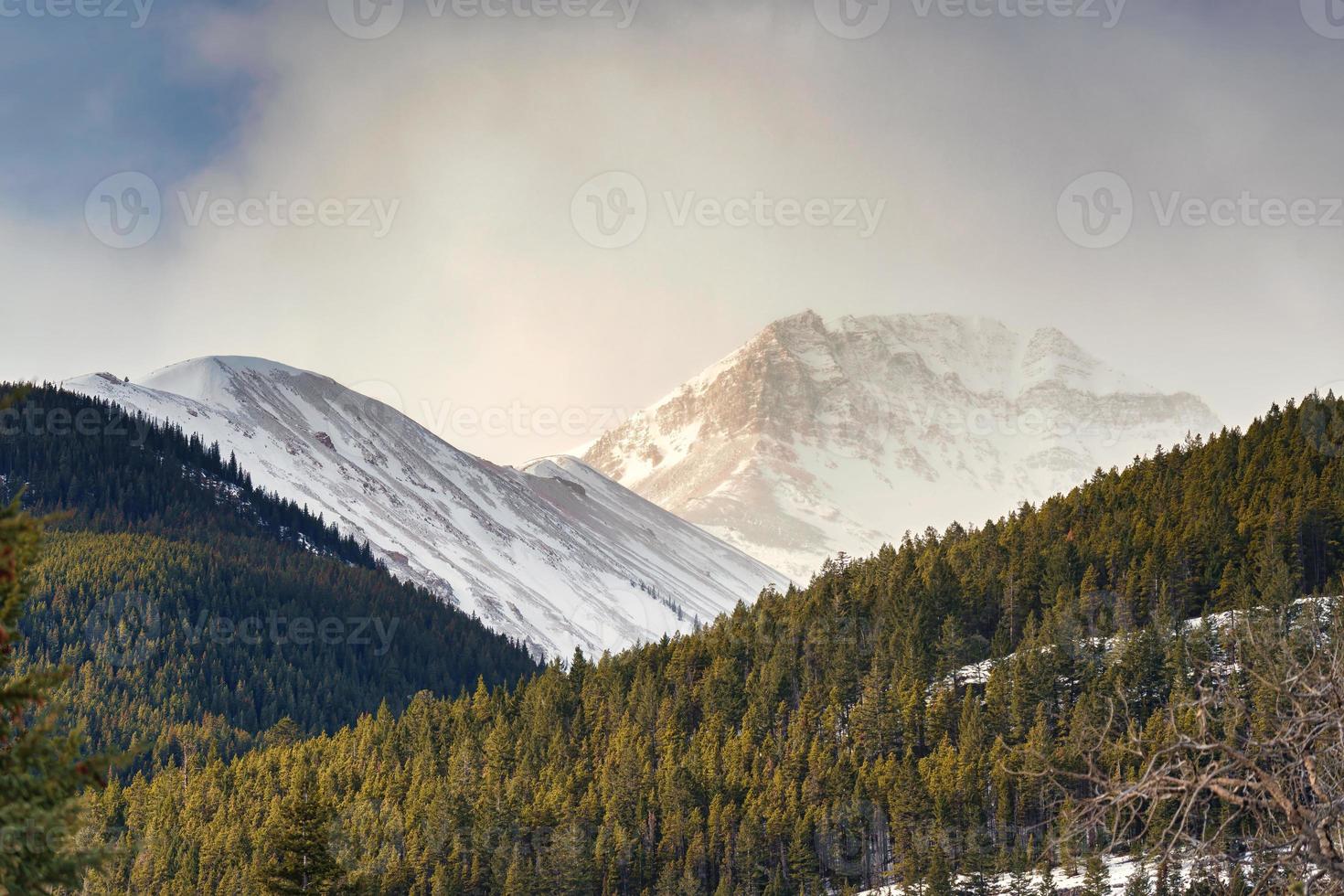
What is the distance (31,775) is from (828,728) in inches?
4747

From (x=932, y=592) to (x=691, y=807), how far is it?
152 feet

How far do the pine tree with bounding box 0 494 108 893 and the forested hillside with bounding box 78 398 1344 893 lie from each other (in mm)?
78852

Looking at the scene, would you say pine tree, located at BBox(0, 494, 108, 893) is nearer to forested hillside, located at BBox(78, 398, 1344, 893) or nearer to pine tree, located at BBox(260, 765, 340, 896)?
pine tree, located at BBox(260, 765, 340, 896)

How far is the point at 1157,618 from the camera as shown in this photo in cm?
12800

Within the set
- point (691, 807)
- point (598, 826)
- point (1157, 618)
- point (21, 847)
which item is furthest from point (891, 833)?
point (21, 847)

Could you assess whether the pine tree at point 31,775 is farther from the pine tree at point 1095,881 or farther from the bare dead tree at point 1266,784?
the pine tree at point 1095,881

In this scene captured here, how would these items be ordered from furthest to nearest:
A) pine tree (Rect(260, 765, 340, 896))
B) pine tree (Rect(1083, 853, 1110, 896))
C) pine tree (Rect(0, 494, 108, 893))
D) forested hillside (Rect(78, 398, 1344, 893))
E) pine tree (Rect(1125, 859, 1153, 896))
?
forested hillside (Rect(78, 398, 1344, 893)), pine tree (Rect(1083, 853, 1110, 896)), pine tree (Rect(1125, 859, 1153, 896)), pine tree (Rect(260, 765, 340, 896)), pine tree (Rect(0, 494, 108, 893))

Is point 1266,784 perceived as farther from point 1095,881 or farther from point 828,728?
point 828,728

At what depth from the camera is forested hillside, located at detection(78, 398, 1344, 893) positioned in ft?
347

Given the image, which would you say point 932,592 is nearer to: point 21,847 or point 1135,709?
point 1135,709

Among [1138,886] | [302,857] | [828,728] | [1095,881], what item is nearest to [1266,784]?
[302,857]

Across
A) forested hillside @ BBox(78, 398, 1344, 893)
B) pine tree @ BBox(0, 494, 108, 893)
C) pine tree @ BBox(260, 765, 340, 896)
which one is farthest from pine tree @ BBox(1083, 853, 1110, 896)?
pine tree @ BBox(0, 494, 108, 893)

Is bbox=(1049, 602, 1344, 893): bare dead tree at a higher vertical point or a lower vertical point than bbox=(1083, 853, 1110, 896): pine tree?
higher

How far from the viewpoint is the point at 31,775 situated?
41.6 ft
